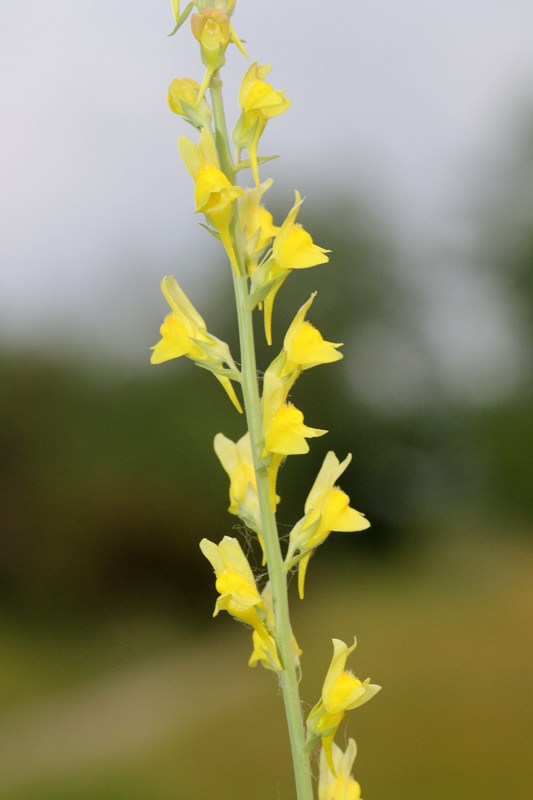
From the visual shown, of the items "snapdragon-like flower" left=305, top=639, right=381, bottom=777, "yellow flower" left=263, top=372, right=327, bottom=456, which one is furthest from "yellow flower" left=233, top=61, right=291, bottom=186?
"snapdragon-like flower" left=305, top=639, right=381, bottom=777

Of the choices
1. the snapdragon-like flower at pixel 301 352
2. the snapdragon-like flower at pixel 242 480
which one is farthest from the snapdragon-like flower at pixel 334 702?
the snapdragon-like flower at pixel 301 352

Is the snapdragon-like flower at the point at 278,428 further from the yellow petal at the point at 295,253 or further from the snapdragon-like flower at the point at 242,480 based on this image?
the yellow petal at the point at 295,253

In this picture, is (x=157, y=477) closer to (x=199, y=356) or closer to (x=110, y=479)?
(x=110, y=479)

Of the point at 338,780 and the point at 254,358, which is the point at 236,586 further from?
the point at 338,780

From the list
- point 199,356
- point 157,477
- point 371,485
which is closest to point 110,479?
point 157,477

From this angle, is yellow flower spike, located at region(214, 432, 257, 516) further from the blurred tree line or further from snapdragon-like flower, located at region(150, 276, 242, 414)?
the blurred tree line
